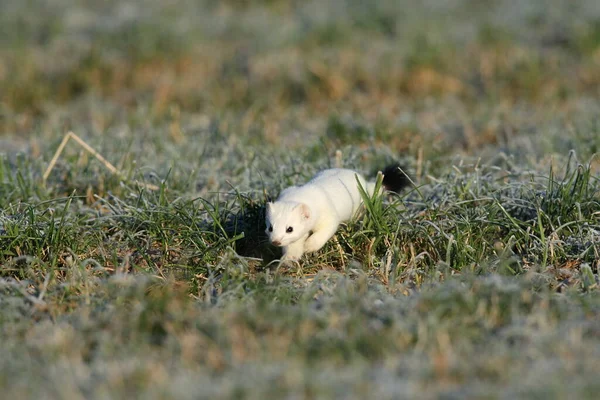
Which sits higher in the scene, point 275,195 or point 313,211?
point 313,211

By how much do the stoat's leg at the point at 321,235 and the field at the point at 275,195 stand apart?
153 mm

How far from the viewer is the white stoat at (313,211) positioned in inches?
150

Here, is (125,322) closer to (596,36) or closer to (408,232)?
(408,232)

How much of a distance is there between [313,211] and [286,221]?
200 millimetres

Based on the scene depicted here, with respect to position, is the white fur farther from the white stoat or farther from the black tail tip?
the black tail tip

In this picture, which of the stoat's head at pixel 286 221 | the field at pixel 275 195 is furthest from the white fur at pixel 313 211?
the field at pixel 275 195

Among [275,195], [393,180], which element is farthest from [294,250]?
[393,180]

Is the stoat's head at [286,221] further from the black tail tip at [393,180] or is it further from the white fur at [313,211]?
the black tail tip at [393,180]

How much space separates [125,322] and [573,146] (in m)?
3.44

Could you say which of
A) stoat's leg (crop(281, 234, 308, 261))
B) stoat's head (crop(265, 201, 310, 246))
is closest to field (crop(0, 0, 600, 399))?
stoat's leg (crop(281, 234, 308, 261))

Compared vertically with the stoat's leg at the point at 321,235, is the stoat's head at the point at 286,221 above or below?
above

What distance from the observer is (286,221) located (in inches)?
149

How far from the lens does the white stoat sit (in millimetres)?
3811

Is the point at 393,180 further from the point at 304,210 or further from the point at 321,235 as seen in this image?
the point at 304,210
